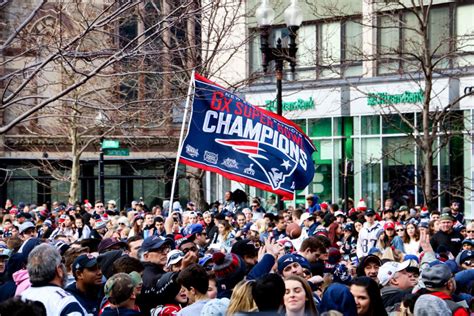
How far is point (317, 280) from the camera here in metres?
9.81

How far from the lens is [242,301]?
7293mm

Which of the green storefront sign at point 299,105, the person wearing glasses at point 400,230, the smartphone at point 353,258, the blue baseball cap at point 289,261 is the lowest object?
the smartphone at point 353,258

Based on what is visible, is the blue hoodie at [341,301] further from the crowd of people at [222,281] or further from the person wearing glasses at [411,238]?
the person wearing glasses at [411,238]

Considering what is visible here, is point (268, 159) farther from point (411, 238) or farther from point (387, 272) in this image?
point (387, 272)

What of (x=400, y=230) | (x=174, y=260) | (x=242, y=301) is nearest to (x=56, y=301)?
(x=242, y=301)

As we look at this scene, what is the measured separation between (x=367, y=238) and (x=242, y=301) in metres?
10.0

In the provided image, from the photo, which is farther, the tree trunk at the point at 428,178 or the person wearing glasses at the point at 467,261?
the tree trunk at the point at 428,178

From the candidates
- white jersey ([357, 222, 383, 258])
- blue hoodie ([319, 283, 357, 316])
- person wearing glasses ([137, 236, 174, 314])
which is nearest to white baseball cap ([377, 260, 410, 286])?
blue hoodie ([319, 283, 357, 316])

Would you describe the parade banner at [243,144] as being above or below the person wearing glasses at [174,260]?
above

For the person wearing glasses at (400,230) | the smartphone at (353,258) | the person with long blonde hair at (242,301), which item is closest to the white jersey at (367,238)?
the person wearing glasses at (400,230)

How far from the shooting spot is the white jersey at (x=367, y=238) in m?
16.8

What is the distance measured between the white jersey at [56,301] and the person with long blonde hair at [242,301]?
1072 millimetres

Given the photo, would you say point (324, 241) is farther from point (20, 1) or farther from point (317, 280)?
point (20, 1)

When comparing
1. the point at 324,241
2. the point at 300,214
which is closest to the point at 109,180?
the point at 300,214
